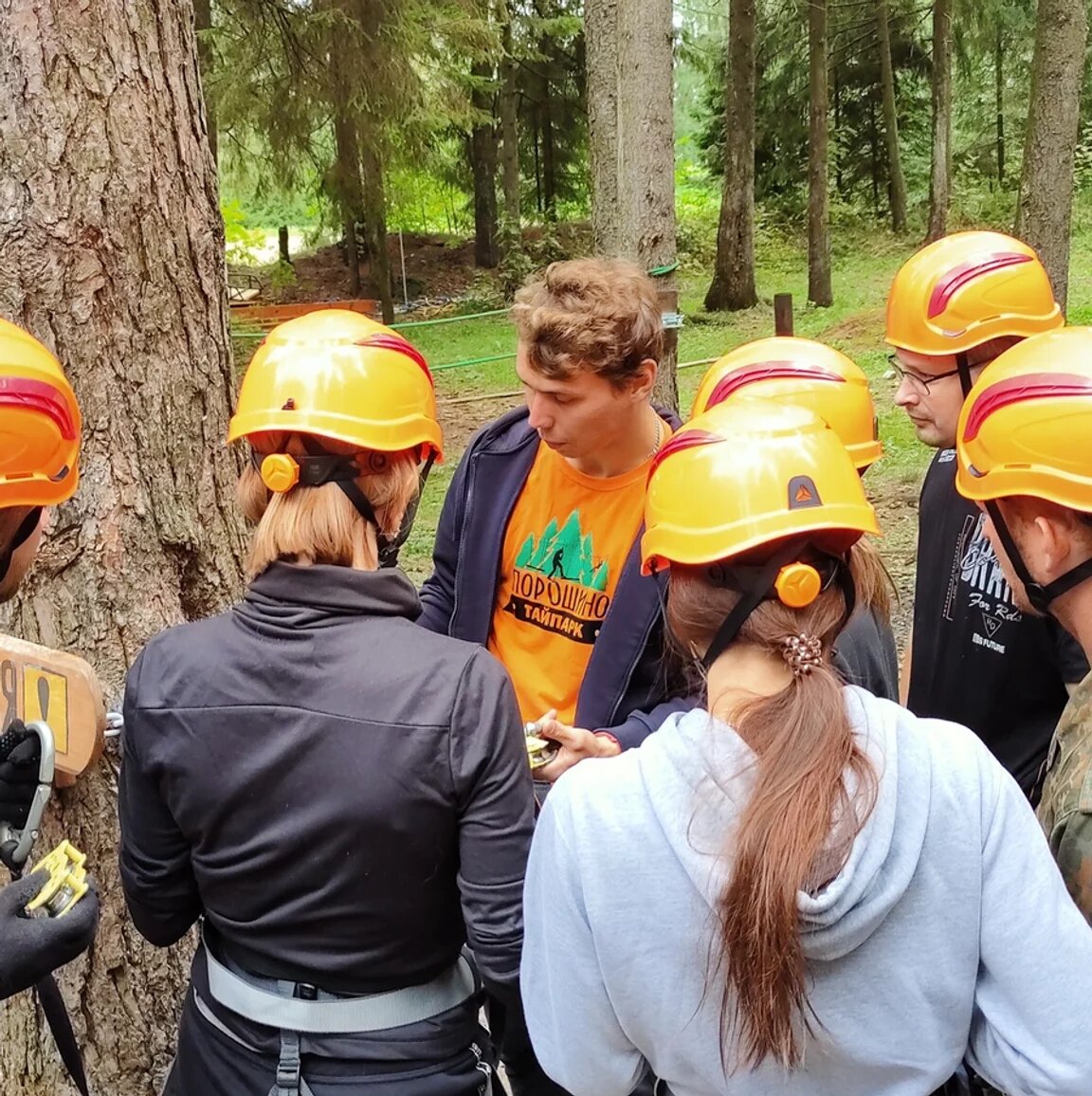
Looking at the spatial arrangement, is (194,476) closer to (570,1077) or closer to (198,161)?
(198,161)

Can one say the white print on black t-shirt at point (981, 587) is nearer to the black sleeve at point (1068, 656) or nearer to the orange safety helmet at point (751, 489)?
the black sleeve at point (1068, 656)

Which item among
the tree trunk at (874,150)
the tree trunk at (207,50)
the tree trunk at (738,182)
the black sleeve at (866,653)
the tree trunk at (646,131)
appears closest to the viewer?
the black sleeve at (866,653)

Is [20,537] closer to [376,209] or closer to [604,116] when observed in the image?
[604,116]

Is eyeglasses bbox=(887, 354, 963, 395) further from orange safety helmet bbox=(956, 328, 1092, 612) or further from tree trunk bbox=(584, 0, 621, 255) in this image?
tree trunk bbox=(584, 0, 621, 255)

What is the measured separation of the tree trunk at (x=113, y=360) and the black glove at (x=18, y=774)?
585 mm

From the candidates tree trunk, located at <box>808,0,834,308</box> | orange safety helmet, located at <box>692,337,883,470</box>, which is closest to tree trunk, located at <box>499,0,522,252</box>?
tree trunk, located at <box>808,0,834,308</box>

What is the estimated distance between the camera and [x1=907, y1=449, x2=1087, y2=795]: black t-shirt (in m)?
2.57

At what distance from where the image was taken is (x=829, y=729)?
1421 millimetres

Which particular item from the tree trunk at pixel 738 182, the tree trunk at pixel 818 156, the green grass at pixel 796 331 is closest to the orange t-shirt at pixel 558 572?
the green grass at pixel 796 331

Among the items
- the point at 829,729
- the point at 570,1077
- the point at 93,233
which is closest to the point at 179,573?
the point at 93,233

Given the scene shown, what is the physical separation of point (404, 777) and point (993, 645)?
1.62 m

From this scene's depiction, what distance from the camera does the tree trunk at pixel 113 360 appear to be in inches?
101

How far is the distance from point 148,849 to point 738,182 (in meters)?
18.6

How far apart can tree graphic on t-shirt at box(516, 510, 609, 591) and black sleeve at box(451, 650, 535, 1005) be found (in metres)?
0.83
